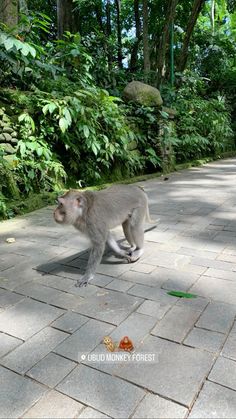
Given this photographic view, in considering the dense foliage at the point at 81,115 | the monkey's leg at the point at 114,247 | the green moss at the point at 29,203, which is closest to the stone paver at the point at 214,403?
the monkey's leg at the point at 114,247

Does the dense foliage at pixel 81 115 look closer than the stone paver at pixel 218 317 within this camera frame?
No

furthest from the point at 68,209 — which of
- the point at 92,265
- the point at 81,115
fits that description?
the point at 81,115

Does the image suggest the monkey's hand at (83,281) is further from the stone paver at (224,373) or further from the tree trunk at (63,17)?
the tree trunk at (63,17)

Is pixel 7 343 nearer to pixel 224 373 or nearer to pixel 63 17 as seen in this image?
pixel 224 373

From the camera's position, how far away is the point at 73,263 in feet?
11.0

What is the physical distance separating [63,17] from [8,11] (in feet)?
19.1

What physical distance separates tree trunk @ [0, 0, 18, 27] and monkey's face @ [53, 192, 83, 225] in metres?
4.98

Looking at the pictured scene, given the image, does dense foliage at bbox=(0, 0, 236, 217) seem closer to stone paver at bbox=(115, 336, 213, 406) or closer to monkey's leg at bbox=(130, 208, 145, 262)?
monkey's leg at bbox=(130, 208, 145, 262)

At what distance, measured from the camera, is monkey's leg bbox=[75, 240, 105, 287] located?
2.85m

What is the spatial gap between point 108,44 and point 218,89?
631 centimetres

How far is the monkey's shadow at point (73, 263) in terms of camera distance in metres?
3.17

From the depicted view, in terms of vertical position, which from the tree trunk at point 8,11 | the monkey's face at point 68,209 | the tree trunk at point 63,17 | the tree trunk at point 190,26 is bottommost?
the monkey's face at point 68,209

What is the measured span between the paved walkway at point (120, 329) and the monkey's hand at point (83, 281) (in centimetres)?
5

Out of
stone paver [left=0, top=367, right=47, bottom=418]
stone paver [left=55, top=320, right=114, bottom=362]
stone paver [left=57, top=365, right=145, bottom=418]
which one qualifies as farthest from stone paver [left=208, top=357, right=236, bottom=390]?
stone paver [left=0, top=367, right=47, bottom=418]
